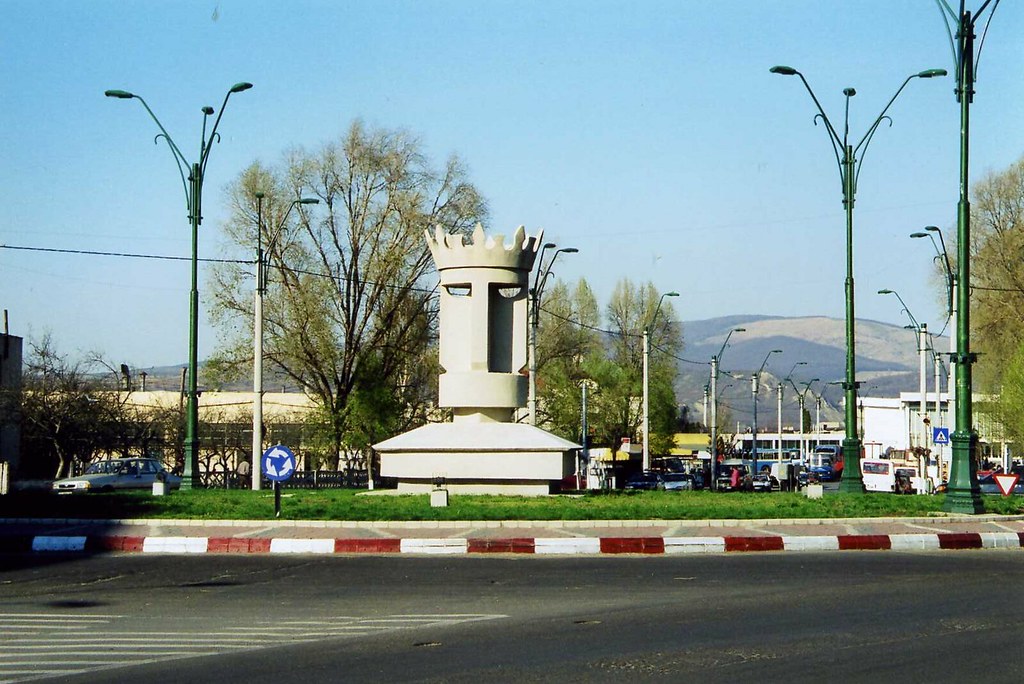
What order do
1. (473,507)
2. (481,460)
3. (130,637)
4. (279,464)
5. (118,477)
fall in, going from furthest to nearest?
(118,477) < (481,460) < (473,507) < (279,464) < (130,637)

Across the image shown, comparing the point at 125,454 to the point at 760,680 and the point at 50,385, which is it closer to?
the point at 50,385

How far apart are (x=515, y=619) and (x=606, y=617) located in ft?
2.69

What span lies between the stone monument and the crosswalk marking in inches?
665

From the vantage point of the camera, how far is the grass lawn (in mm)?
23750

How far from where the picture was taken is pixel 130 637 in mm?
11094

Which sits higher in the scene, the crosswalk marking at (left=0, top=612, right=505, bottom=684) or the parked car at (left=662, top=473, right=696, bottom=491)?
the crosswalk marking at (left=0, top=612, right=505, bottom=684)

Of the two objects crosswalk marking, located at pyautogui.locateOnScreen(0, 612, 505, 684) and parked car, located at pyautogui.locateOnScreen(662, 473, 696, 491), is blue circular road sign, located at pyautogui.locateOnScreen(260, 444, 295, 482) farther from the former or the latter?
parked car, located at pyautogui.locateOnScreen(662, 473, 696, 491)

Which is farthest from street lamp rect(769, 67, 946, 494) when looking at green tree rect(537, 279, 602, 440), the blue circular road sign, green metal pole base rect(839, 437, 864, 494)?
green tree rect(537, 279, 602, 440)

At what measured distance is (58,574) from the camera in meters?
16.3

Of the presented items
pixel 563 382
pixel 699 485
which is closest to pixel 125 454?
Answer: pixel 699 485

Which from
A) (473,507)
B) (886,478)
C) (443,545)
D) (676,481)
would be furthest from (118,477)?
(886,478)

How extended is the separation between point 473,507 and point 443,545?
17.4 ft

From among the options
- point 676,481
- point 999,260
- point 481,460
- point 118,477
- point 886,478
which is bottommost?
point 676,481

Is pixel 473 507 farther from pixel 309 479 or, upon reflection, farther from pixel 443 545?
pixel 309 479
